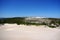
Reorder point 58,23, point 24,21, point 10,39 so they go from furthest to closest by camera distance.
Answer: point 24,21, point 58,23, point 10,39

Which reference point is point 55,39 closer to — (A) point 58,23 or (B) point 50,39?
(B) point 50,39

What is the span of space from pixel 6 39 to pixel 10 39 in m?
0.12

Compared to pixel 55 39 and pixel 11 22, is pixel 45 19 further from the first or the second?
pixel 55 39

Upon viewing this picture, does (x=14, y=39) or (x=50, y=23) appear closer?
(x=14, y=39)

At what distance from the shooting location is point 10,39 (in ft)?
9.54

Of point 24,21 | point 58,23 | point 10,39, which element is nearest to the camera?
point 10,39

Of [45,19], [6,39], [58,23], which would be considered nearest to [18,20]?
[45,19]

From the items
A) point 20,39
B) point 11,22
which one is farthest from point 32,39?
point 11,22

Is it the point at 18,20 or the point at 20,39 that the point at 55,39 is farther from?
the point at 18,20

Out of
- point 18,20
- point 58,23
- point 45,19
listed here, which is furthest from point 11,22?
point 58,23

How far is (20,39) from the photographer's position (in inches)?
116

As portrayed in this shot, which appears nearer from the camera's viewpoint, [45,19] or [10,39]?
[10,39]

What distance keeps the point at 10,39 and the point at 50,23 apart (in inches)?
163

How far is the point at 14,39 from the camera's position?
115 inches
